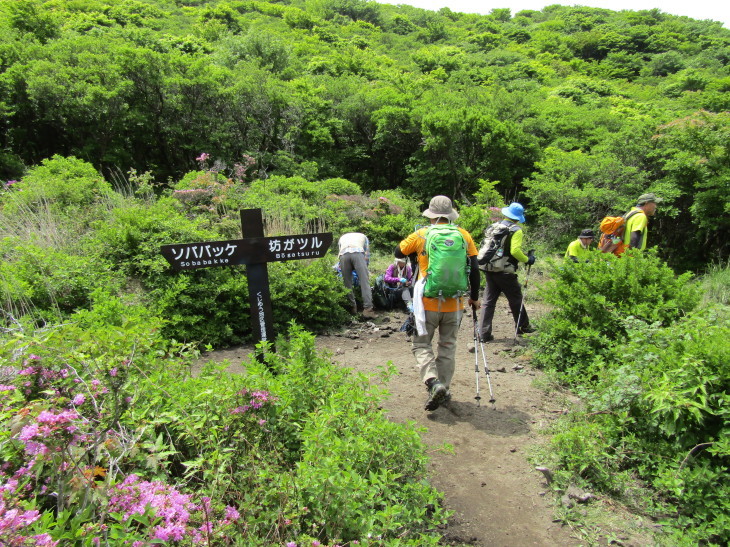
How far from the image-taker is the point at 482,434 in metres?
3.81

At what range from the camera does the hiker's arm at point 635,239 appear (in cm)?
556

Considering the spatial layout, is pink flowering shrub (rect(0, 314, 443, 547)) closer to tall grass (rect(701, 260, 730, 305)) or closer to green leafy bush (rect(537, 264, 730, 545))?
green leafy bush (rect(537, 264, 730, 545))

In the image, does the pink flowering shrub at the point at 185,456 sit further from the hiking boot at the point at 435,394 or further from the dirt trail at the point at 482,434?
the hiking boot at the point at 435,394

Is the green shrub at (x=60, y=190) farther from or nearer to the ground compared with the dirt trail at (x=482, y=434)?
farther from the ground

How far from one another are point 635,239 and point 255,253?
481cm

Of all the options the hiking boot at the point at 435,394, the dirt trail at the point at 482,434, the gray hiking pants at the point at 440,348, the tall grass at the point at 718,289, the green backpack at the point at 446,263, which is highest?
the green backpack at the point at 446,263

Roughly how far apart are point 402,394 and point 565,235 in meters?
11.0

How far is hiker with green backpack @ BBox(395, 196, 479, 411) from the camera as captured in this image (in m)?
3.77

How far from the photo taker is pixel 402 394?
4.48m

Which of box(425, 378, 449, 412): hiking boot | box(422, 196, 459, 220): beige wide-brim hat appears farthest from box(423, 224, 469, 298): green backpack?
box(425, 378, 449, 412): hiking boot

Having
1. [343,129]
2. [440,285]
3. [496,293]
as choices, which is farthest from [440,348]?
[343,129]

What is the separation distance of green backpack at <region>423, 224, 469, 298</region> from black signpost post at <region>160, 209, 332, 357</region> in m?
0.96

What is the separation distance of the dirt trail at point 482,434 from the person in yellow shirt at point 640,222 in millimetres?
2059

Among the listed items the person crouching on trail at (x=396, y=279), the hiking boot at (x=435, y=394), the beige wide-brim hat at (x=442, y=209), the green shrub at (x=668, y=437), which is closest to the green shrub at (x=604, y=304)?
the green shrub at (x=668, y=437)
